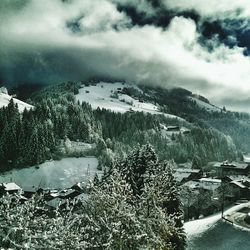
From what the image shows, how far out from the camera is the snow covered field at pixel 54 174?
12799 cm

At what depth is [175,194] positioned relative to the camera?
41.4 metres

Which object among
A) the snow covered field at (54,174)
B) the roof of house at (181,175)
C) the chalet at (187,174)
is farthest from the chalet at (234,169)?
the snow covered field at (54,174)

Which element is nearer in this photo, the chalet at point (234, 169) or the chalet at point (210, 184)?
the chalet at point (210, 184)

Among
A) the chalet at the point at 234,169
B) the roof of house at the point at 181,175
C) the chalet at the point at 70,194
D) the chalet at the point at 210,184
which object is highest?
the chalet at the point at 234,169

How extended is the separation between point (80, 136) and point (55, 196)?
67.6 m

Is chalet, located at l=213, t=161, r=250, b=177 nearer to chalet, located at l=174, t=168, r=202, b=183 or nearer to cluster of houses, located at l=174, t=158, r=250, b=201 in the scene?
cluster of houses, located at l=174, t=158, r=250, b=201

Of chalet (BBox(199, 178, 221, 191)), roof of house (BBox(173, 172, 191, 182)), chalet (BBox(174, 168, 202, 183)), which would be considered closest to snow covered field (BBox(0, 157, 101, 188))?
roof of house (BBox(173, 172, 191, 182))

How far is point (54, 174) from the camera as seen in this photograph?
438 ft

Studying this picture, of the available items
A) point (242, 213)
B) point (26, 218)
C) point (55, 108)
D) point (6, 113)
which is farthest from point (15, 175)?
point (26, 218)

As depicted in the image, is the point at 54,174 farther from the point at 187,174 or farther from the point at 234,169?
the point at 234,169

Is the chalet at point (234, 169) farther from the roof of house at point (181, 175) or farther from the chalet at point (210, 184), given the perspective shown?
the chalet at point (210, 184)

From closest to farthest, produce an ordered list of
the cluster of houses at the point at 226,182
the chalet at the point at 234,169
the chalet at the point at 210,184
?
the cluster of houses at the point at 226,182 → the chalet at the point at 210,184 → the chalet at the point at 234,169

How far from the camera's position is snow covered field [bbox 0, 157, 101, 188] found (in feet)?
420

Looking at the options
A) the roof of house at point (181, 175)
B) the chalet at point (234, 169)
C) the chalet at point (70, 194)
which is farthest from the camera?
the chalet at point (234, 169)
